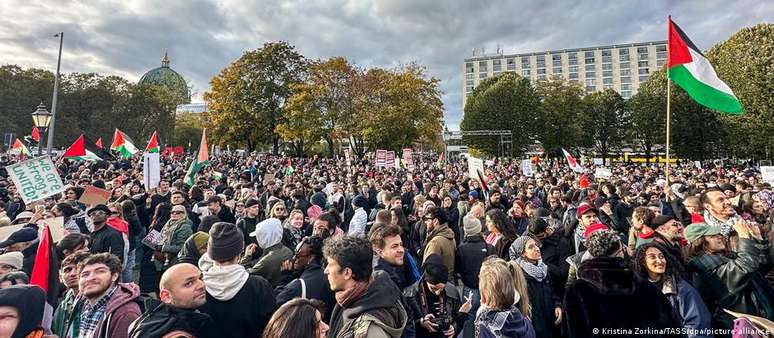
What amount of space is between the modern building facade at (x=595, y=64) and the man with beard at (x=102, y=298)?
8652 cm

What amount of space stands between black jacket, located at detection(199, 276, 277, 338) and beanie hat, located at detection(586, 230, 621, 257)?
8.42ft

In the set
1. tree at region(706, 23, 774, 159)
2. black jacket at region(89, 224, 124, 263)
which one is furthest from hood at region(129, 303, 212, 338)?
tree at region(706, 23, 774, 159)

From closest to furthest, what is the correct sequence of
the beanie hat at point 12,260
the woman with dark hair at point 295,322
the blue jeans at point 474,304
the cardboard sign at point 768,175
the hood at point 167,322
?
the woman with dark hair at point 295,322, the hood at point 167,322, the blue jeans at point 474,304, the beanie hat at point 12,260, the cardboard sign at point 768,175

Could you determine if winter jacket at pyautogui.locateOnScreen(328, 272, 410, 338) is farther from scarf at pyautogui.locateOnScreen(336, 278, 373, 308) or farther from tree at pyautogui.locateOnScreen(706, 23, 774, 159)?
tree at pyautogui.locateOnScreen(706, 23, 774, 159)

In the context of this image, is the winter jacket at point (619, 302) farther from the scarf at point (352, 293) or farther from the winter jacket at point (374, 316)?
the scarf at point (352, 293)

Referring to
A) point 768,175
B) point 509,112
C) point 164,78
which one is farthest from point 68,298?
point 164,78

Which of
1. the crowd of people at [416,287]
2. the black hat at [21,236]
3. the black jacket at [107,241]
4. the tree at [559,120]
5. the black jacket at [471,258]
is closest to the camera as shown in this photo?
the crowd of people at [416,287]

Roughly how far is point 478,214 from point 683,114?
4258cm

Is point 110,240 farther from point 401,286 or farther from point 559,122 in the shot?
point 559,122

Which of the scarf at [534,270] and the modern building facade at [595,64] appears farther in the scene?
the modern building facade at [595,64]

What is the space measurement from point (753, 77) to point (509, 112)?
23.5 meters

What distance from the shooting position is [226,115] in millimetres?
37312

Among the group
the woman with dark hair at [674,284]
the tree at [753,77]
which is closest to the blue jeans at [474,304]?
the woman with dark hair at [674,284]

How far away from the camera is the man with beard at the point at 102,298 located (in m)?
2.56
